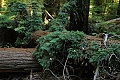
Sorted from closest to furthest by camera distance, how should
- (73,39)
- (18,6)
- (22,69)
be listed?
(73,39) → (22,69) → (18,6)

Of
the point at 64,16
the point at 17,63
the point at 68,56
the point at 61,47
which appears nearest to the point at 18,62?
the point at 17,63

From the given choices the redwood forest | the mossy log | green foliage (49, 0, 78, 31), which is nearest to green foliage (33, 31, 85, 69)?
the redwood forest

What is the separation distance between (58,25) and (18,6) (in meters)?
1.67

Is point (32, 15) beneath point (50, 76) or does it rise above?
above

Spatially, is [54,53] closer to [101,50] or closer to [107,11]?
[101,50]

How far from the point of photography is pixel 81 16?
639 cm

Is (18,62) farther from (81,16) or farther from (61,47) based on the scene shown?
(81,16)

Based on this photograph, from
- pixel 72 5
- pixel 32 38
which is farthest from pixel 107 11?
pixel 32 38

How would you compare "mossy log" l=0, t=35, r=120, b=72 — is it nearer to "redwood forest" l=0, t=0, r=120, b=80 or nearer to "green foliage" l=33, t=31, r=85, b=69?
"redwood forest" l=0, t=0, r=120, b=80

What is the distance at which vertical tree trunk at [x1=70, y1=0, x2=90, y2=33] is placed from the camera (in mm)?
6258

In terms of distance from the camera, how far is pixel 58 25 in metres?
6.62

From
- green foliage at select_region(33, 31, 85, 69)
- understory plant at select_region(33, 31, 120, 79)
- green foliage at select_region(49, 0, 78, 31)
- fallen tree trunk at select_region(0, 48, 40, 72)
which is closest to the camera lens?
understory plant at select_region(33, 31, 120, 79)

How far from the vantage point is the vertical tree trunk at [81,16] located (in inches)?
246

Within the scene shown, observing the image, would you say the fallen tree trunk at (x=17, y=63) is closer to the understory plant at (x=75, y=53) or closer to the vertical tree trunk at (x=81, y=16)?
the understory plant at (x=75, y=53)
